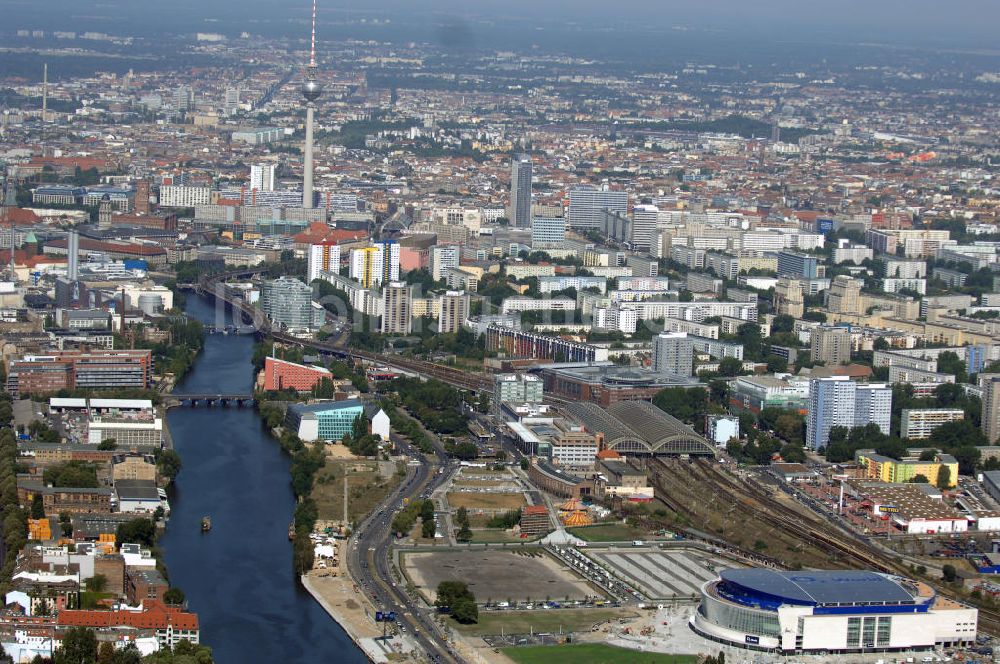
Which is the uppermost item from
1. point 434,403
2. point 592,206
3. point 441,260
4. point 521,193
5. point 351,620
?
point 521,193

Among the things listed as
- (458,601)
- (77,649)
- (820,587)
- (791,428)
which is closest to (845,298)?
(791,428)

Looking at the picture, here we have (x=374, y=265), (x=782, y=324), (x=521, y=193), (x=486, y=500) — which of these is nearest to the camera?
(x=486, y=500)

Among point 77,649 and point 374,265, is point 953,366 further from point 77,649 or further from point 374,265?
point 77,649

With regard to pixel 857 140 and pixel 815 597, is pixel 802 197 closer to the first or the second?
pixel 857 140

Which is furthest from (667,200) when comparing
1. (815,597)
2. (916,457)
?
(815,597)

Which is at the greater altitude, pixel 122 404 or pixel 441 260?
pixel 441 260

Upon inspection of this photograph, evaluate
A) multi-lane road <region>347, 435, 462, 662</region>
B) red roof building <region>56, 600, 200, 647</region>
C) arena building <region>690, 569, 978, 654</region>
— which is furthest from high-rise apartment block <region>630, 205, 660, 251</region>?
red roof building <region>56, 600, 200, 647</region>
